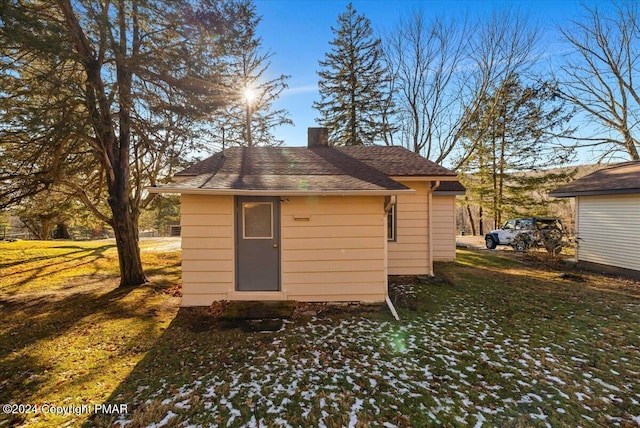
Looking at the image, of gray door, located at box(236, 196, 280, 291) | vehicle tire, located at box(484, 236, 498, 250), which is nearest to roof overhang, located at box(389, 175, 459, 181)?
gray door, located at box(236, 196, 280, 291)

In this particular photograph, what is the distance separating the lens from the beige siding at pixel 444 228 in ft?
32.4

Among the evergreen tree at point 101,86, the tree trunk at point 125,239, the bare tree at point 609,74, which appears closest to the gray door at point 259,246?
the evergreen tree at point 101,86

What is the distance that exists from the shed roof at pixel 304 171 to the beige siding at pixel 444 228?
2.57 meters

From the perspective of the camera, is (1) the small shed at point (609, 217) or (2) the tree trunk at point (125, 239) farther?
(1) the small shed at point (609, 217)

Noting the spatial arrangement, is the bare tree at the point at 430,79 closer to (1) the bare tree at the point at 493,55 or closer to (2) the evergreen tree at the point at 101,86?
(1) the bare tree at the point at 493,55

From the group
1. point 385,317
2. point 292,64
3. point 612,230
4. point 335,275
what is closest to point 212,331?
point 335,275

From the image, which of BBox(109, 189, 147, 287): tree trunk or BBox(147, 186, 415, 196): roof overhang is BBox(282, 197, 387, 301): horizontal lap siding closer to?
BBox(147, 186, 415, 196): roof overhang

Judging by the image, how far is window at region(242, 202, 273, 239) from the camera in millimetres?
5438

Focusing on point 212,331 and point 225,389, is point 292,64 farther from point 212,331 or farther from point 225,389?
point 225,389

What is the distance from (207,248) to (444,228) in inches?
327

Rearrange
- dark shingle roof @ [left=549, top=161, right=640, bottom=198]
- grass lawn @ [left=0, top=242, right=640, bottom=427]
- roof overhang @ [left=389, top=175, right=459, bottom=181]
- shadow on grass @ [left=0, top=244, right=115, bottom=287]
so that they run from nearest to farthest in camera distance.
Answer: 1. grass lawn @ [left=0, top=242, right=640, bottom=427]
2. roof overhang @ [left=389, top=175, right=459, bottom=181]
3. dark shingle roof @ [left=549, top=161, right=640, bottom=198]
4. shadow on grass @ [left=0, top=244, right=115, bottom=287]

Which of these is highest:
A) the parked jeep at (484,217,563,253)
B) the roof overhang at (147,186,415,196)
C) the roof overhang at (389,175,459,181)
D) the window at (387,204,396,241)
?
the roof overhang at (389,175,459,181)

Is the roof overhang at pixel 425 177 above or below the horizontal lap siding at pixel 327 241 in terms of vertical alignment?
above

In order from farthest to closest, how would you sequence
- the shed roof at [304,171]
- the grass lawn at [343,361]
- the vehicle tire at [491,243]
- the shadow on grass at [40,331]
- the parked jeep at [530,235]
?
the vehicle tire at [491,243] → the parked jeep at [530,235] → the shed roof at [304,171] → the shadow on grass at [40,331] → the grass lawn at [343,361]
